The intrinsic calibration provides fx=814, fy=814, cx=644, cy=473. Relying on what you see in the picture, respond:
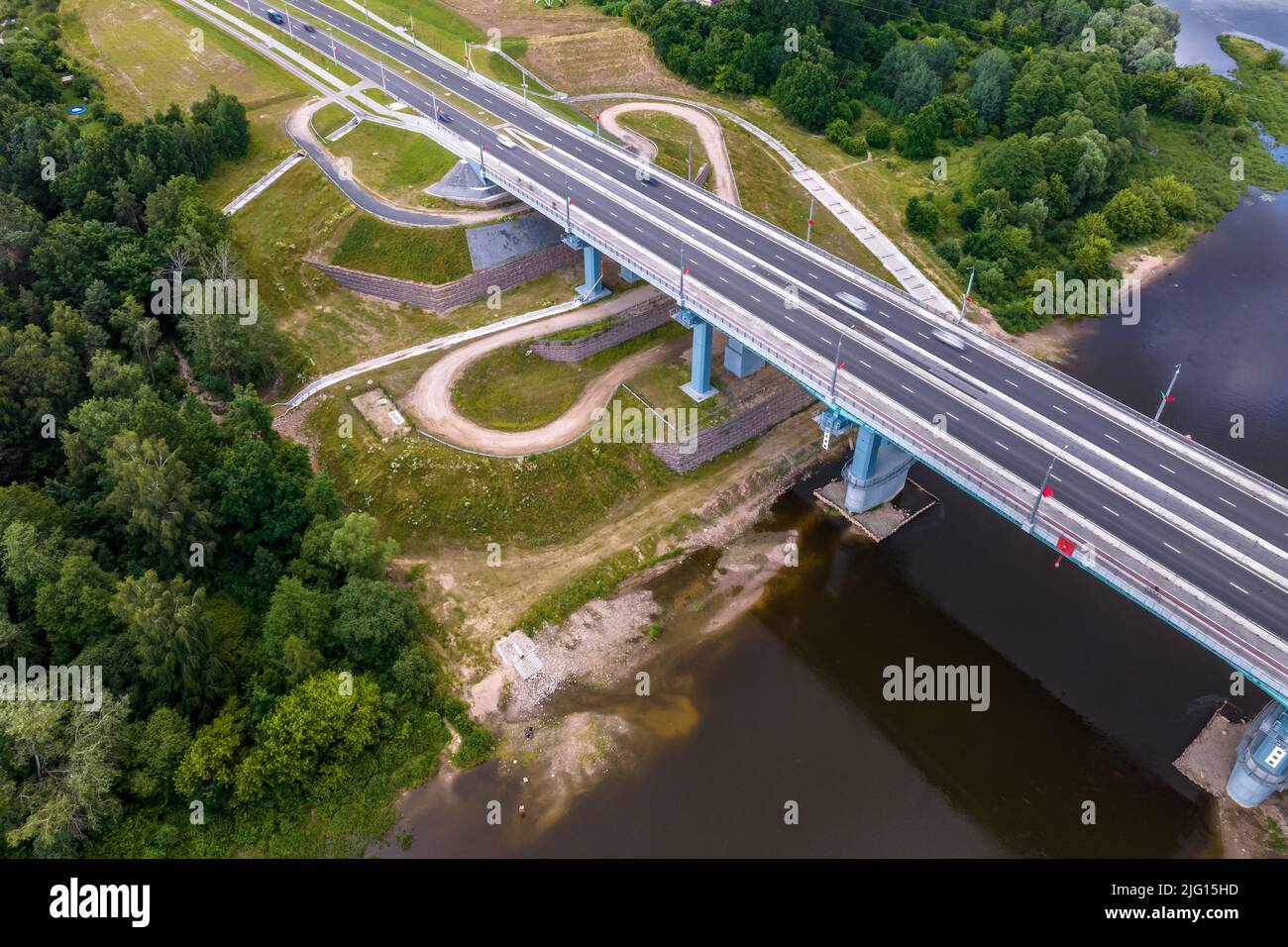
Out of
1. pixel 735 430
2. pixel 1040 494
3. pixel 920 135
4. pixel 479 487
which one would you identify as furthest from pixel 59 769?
pixel 920 135

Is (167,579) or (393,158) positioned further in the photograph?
(393,158)

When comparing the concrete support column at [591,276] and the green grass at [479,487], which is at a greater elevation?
the concrete support column at [591,276]

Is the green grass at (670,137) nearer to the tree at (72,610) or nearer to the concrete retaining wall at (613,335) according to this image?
the concrete retaining wall at (613,335)

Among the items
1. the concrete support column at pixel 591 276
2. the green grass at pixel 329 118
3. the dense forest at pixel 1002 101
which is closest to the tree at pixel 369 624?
the concrete support column at pixel 591 276

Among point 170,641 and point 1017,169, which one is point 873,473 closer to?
point 170,641

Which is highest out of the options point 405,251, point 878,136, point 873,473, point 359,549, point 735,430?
point 878,136

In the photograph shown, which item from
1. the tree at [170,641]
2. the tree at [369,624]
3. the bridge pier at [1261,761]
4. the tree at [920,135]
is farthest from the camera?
the tree at [920,135]

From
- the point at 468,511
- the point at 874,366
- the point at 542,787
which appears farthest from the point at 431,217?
the point at 542,787
